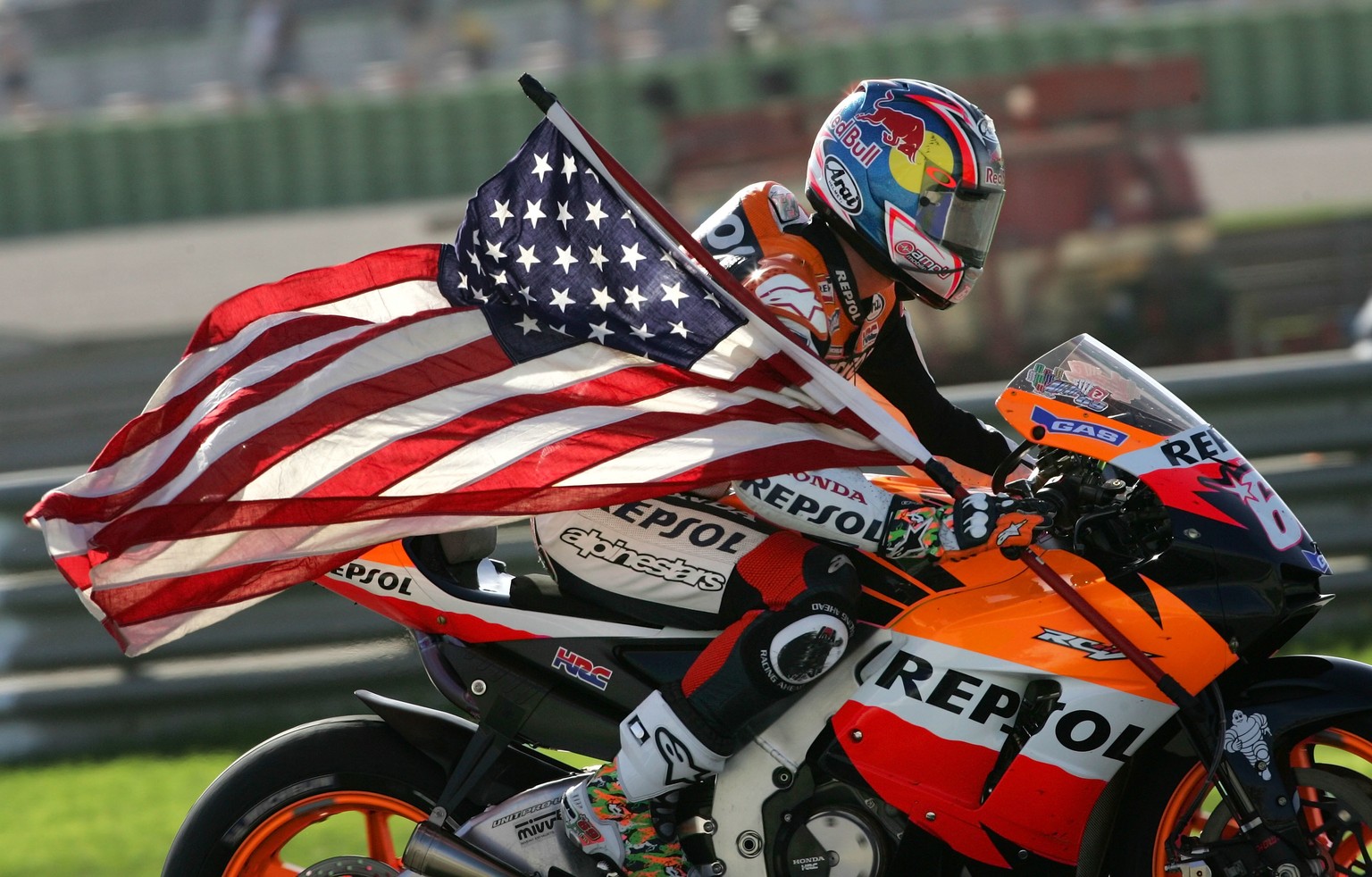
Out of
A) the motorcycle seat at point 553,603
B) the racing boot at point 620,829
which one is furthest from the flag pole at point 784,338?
the racing boot at point 620,829

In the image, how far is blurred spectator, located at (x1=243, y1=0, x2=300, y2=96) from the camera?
16.2 metres

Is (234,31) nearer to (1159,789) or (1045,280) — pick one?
(1045,280)

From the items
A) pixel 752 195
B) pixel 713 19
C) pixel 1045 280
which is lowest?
pixel 1045 280

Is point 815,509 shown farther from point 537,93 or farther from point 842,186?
point 537,93

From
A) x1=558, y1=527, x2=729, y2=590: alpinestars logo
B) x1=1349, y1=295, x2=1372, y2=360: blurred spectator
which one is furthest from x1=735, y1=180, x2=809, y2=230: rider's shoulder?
Answer: x1=1349, y1=295, x2=1372, y2=360: blurred spectator

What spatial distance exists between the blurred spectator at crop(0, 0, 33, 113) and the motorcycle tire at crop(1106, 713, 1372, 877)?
16.0 metres

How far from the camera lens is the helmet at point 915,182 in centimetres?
354

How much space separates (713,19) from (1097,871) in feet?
41.0

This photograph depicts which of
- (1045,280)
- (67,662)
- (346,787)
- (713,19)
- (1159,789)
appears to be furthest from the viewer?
(713,19)

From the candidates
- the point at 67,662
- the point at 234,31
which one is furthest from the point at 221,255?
the point at 67,662

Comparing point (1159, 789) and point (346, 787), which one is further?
point (346, 787)

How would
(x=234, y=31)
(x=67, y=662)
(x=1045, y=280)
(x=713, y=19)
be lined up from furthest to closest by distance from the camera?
(x=234, y=31)
(x=713, y=19)
(x=1045, y=280)
(x=67, y=662)

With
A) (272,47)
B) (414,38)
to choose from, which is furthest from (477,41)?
(272,47)

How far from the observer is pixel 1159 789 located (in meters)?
3.27
